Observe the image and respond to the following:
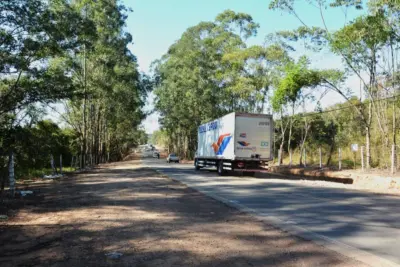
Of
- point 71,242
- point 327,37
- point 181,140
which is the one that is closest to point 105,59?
point 327,37

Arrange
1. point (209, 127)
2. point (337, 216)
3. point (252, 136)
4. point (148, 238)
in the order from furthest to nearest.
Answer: point (209, 127), point (252, 136), point (337, 216), point (148, 238)

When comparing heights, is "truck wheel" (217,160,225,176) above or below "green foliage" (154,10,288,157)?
below

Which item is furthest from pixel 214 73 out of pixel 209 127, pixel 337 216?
pixel 337 216

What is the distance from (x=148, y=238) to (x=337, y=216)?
16.1 feet

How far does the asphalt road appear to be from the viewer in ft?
22.3

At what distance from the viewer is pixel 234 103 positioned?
44250 mm

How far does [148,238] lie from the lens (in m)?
7.42

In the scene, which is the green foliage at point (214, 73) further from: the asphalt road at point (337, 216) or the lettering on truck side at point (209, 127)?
the asphalt road at point (337, 216)

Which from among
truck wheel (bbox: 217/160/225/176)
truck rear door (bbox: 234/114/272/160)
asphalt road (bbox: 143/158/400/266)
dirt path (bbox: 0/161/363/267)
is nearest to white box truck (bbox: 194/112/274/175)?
truck rear door (bbox: 234/114/272/160)

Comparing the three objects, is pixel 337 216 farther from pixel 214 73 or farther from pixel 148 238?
pixel 214 73

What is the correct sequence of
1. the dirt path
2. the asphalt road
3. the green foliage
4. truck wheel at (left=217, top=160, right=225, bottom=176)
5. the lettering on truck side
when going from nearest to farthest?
the dirt path < the asphalt road < truck wheel at (left=217, top=160, right=225, bottom=176) < the lettering on truck side < the green foliage

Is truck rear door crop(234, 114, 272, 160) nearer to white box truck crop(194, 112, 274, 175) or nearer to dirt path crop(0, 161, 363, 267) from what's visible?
white box truck crop(194, 112, 274, 175)

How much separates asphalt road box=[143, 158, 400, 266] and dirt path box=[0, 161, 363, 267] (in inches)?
23.0

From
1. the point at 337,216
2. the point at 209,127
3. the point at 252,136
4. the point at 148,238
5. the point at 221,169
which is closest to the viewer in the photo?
the point at 148,238
